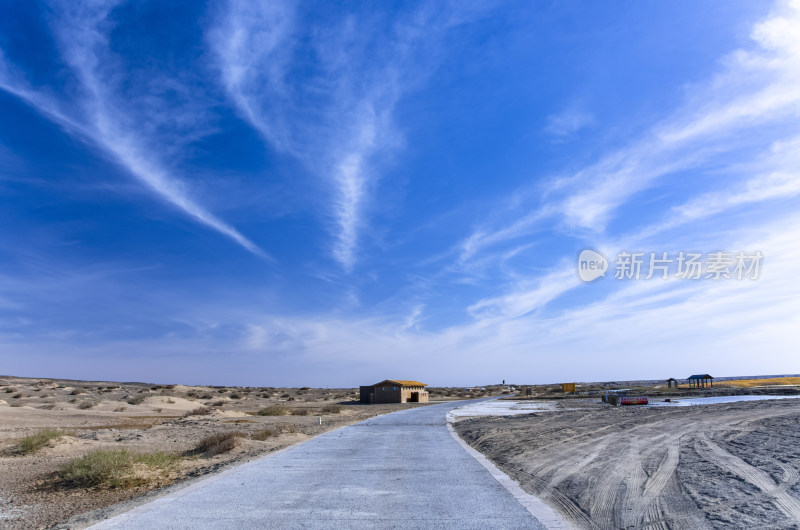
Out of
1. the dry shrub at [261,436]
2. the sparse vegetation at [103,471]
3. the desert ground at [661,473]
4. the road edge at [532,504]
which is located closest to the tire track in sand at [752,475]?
the desert ground at [661,473]

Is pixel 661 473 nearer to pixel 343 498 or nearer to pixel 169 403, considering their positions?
pixel 343 498

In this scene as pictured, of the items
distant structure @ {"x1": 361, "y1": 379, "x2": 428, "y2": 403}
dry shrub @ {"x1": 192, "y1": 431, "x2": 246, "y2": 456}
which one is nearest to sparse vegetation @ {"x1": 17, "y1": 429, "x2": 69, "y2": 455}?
dry shrub @ {"x1": 192, "y1": 431, "x2": 246, "y2": 456}

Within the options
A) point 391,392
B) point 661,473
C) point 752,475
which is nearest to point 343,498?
point 661,473

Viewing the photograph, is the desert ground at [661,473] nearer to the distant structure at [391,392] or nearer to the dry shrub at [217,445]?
the dry shrub at [217,445]

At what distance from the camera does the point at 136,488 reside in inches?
412

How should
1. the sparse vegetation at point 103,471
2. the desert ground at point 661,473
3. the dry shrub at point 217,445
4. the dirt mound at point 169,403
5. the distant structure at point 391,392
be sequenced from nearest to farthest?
the desert ground at point 661,473, the sparse vegetation at point 103,471, the dry shrub at point 217,445, the dirt mound at point 169,403, the distant structure at point 391,392

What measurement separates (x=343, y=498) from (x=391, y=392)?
59.5m

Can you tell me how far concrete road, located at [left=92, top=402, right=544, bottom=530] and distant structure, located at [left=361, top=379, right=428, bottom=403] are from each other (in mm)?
53517

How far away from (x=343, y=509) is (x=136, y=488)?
5115mm

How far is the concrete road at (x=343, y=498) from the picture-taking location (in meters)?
7.12

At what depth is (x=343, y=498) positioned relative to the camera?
8680 mm

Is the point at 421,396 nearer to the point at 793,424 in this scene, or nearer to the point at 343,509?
the point at 793,424

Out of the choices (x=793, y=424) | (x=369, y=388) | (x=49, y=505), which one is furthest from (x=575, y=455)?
(x=369, y=388)

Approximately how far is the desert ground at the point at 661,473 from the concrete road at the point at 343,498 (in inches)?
42.8
